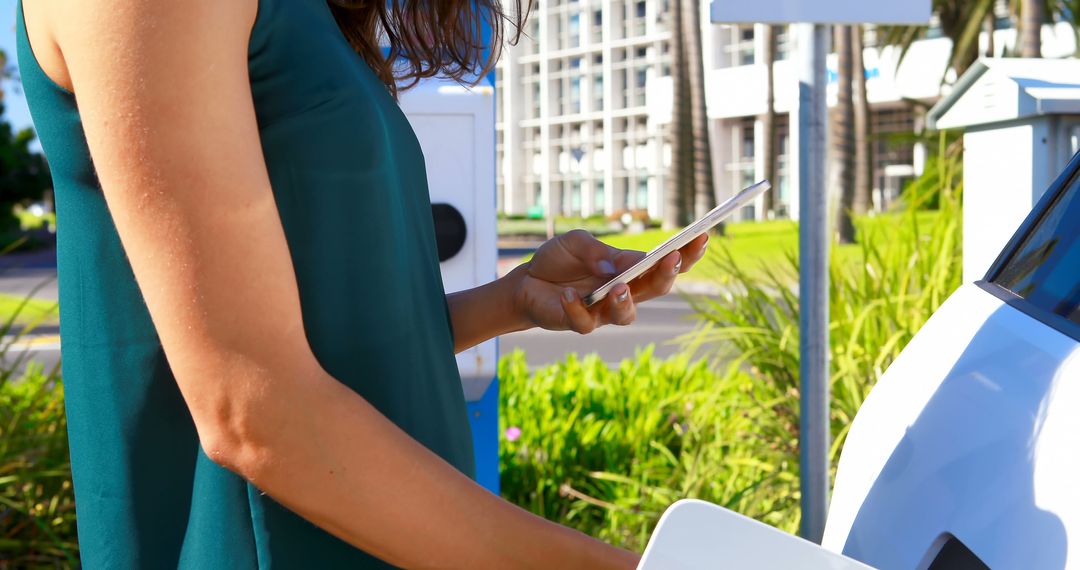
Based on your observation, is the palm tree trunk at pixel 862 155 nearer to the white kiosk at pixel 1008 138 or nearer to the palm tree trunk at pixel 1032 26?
the palm tree trunk at pixel 1032 26

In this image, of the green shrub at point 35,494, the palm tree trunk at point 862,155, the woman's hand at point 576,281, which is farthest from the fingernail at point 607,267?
the palm tree trunk at point 862,155

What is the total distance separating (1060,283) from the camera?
1039 millimetres

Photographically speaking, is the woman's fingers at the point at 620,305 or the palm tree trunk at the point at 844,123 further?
the palm tree trunk at the point at 844,123

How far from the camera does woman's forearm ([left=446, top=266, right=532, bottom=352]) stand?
1.27 meters

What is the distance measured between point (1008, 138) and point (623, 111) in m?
44.0

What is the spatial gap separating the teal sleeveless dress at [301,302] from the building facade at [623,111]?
1385 inches

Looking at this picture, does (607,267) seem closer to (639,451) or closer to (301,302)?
(301,302)

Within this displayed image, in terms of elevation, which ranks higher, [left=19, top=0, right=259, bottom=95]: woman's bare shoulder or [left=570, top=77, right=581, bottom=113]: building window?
[left=570, top=77, right=581, bottom=113]: building window

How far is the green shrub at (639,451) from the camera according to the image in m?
3.29

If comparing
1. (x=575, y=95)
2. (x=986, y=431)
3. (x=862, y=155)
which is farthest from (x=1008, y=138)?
(x=575, y=95)

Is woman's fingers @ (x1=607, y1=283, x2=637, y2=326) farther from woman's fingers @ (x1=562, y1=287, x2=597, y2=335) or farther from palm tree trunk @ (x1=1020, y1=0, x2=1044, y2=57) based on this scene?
palm tree trunk @ (x1=1020, y1=0, x2=1044, y2=57)

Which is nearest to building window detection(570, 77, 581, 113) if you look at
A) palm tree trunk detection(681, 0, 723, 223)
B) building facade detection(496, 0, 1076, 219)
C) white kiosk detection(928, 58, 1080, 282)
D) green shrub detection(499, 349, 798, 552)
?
building facade detection(496, 0, 1076, 219)

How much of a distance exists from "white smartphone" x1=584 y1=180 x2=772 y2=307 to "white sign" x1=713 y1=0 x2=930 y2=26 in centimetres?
133

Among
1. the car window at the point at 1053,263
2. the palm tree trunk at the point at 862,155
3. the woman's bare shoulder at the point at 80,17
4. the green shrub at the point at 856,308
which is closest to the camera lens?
the woman's bare shoulder at the point at 80,17
